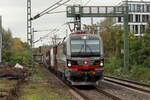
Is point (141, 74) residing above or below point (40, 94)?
above

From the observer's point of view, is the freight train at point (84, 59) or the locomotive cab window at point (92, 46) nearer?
the freight train at point (84, 59)

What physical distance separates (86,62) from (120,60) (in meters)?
16.7

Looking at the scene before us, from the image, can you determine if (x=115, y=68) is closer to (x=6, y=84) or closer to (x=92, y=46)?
(x=92, y=46)

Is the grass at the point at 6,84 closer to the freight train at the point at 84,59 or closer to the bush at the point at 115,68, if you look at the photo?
the freight train at the point at 84,59

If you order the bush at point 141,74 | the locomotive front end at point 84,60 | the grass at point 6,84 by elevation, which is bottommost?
the grass at point 6,84

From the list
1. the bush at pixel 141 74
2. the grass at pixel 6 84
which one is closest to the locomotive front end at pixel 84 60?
the grass at pixel 6 84

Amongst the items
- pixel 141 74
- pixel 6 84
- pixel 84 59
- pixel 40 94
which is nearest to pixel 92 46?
pixel 84 59

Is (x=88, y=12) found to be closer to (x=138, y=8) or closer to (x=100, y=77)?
(x=100, y=77)

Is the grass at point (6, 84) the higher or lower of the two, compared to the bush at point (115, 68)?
lower

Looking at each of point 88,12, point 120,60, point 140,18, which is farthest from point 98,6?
point 140,18

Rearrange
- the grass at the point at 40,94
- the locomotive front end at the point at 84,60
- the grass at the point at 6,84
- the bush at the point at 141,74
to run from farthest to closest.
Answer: the bush at the point at 141,74 < the grass at the point at 6,84 < the locomotive front end at the point at 84,60 < the grass at the point at 40,94

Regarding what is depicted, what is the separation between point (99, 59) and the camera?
54.7ft

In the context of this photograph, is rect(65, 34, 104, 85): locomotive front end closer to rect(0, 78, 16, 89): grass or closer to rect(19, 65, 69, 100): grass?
rect(19, 65, 69, 100): grass

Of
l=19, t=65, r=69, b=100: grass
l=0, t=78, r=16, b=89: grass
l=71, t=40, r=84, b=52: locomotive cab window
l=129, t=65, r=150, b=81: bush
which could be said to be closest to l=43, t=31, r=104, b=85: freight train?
l=71, t=40, r=84, b=52: locomotive cab window
